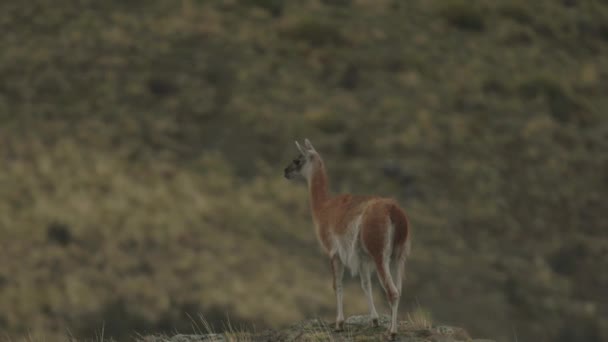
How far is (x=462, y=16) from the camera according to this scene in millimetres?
56406

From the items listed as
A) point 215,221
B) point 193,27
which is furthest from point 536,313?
point 193,27

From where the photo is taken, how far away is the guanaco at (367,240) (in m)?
10.5

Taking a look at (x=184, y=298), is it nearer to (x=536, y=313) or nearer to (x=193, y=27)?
(x=536, y=313)

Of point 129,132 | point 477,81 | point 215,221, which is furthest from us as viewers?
Result: point 477,81

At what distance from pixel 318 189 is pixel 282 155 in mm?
31263

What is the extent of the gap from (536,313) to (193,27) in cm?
2249

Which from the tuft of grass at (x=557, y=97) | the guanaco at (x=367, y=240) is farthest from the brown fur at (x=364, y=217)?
the tuft of grass at (x=557, y=97)

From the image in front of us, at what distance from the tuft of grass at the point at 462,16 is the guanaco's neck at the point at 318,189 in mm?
44550

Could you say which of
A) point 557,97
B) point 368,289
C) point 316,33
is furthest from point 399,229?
point 557,97

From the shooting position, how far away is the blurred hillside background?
115ft

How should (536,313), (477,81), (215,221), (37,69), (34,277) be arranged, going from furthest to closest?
(477,81)
(37,69)
(215,221)
(536,313)
(34,277)

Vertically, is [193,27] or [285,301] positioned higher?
[193,27]

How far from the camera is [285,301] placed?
34.9 m

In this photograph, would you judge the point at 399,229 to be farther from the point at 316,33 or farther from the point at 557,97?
the point at 557,97
